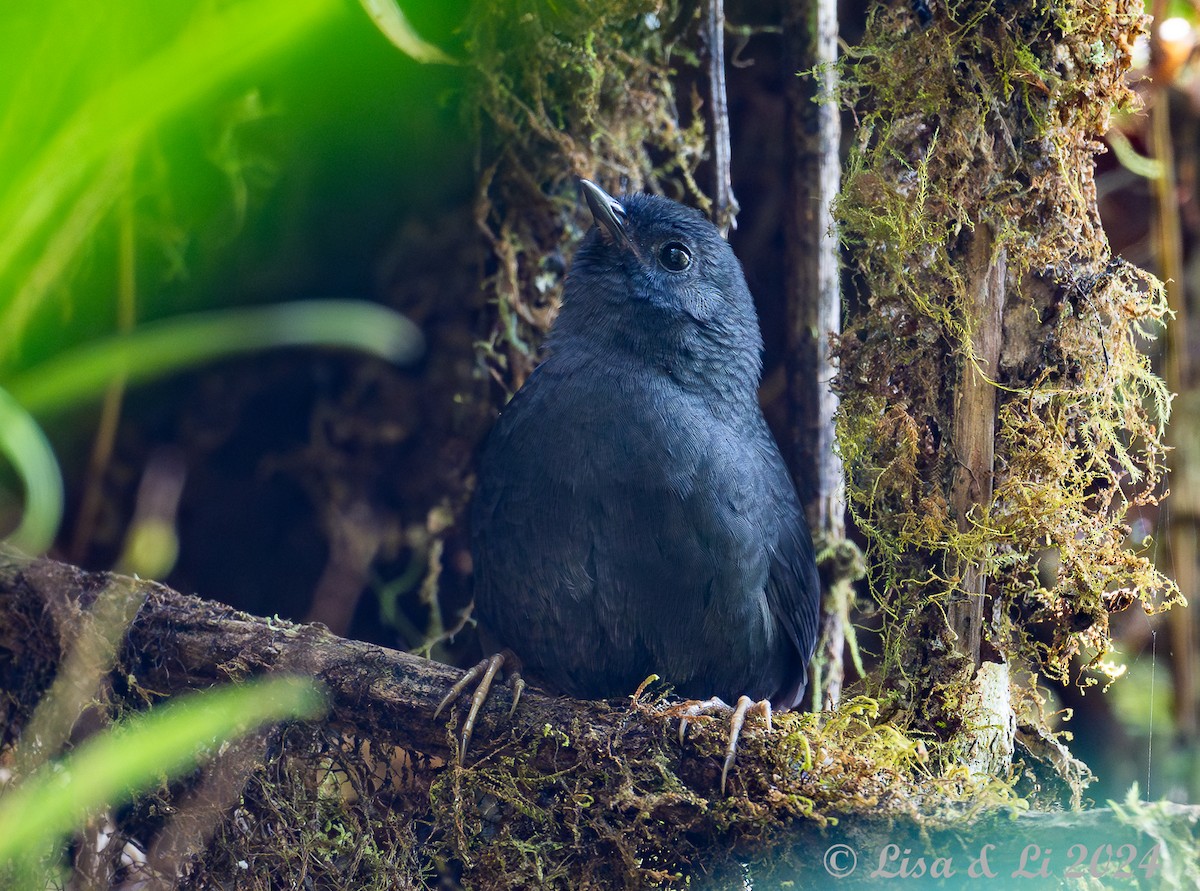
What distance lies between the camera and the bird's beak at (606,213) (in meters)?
3.34

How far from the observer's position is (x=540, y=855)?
95.0 inches

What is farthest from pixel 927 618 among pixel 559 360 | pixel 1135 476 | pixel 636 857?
pixel 559 360

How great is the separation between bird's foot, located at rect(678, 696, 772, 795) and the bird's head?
3.26 feet

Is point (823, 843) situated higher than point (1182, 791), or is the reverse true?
point (1182, 791)

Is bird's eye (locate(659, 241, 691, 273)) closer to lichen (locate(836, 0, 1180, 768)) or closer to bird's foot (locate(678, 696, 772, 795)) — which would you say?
lichen (locate(836, 0, 1180, 768))

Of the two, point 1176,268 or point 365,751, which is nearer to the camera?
point 365,751

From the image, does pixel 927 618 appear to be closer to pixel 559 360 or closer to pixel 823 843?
pixel 823 843

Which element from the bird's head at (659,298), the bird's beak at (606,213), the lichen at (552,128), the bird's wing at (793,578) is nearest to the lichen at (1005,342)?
the bird's wing at (793,578)

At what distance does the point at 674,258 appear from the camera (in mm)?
3408

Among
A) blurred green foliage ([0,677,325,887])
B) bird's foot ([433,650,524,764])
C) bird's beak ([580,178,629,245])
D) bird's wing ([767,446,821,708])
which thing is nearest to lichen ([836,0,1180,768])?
bird's wing ([767,446,821,708])

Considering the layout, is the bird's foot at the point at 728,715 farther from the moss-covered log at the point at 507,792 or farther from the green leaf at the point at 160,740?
the green leaf at the point at 160,740

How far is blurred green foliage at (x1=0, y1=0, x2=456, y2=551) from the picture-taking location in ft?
5.73

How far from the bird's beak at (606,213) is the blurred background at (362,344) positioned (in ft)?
2.21

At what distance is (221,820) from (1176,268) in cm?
352
